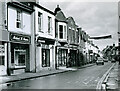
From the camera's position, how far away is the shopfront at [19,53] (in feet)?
78.3

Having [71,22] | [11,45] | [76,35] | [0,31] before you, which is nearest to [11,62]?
[11,45]

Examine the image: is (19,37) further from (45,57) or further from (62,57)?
(62,57)

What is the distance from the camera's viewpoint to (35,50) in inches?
1094

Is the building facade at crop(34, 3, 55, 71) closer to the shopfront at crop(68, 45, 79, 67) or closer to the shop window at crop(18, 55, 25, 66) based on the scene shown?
the shop window at crop(18, 55, 25, 66)

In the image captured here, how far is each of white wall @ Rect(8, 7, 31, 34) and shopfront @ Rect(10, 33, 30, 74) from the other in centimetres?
60

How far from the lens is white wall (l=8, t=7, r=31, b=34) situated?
2342 cm

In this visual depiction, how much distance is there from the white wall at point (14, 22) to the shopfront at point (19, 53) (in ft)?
1.96

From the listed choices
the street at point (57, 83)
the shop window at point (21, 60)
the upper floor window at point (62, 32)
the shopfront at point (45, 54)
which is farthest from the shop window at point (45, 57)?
the street at point (57, 83)

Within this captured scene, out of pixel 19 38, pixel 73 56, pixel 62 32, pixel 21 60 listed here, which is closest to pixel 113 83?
pixel 19 38

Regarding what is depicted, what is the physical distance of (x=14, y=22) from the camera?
2422cm

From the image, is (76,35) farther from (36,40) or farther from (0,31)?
(0,31)

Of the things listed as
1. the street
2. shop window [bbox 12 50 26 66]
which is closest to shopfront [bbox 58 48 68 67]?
shop window [bbox 12 50 26 66]

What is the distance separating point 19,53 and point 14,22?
356cm

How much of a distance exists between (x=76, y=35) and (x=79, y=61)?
574cm
